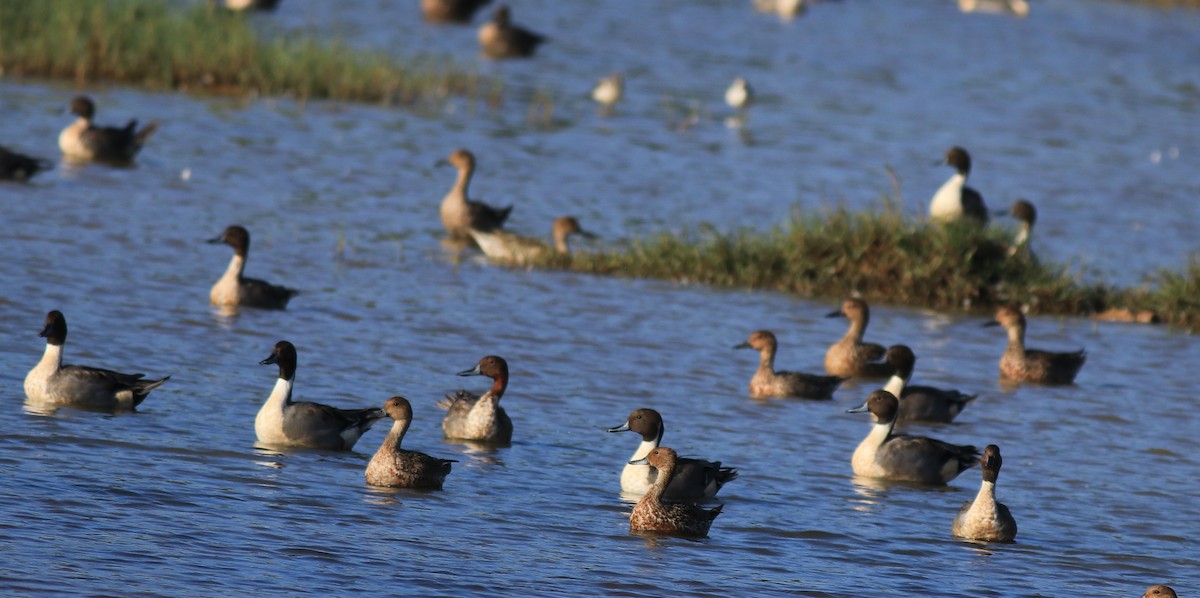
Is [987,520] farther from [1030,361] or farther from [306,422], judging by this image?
[1030,361]

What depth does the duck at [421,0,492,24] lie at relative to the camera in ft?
129

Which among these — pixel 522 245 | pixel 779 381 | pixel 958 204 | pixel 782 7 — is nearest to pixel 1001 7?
pixel 782 7

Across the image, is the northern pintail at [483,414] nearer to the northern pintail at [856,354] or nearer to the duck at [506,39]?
the northern pintail at [856,354]

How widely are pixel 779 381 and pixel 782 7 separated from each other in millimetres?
32348

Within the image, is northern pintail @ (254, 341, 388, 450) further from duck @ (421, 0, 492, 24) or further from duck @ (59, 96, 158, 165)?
duck @ (421, 0, 492, 24)

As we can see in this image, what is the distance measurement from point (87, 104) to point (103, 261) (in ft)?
19.2

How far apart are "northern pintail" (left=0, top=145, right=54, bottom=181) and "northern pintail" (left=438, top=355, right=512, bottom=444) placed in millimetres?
9071

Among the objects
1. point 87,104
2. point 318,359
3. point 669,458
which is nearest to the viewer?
point 669,458

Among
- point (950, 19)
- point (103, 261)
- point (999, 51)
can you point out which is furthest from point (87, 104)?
point (950, 19)

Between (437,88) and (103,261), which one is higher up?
(437,88)

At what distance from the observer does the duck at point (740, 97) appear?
102 feet

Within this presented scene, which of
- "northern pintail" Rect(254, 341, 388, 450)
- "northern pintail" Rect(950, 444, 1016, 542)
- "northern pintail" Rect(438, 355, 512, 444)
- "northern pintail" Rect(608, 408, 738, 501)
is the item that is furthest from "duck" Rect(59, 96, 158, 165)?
"northern pintail" Rect(950, 444, 1016, 542)

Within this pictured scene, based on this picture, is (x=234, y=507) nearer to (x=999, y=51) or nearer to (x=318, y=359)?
(x=318, y=359)

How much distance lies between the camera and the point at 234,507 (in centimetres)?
1023
